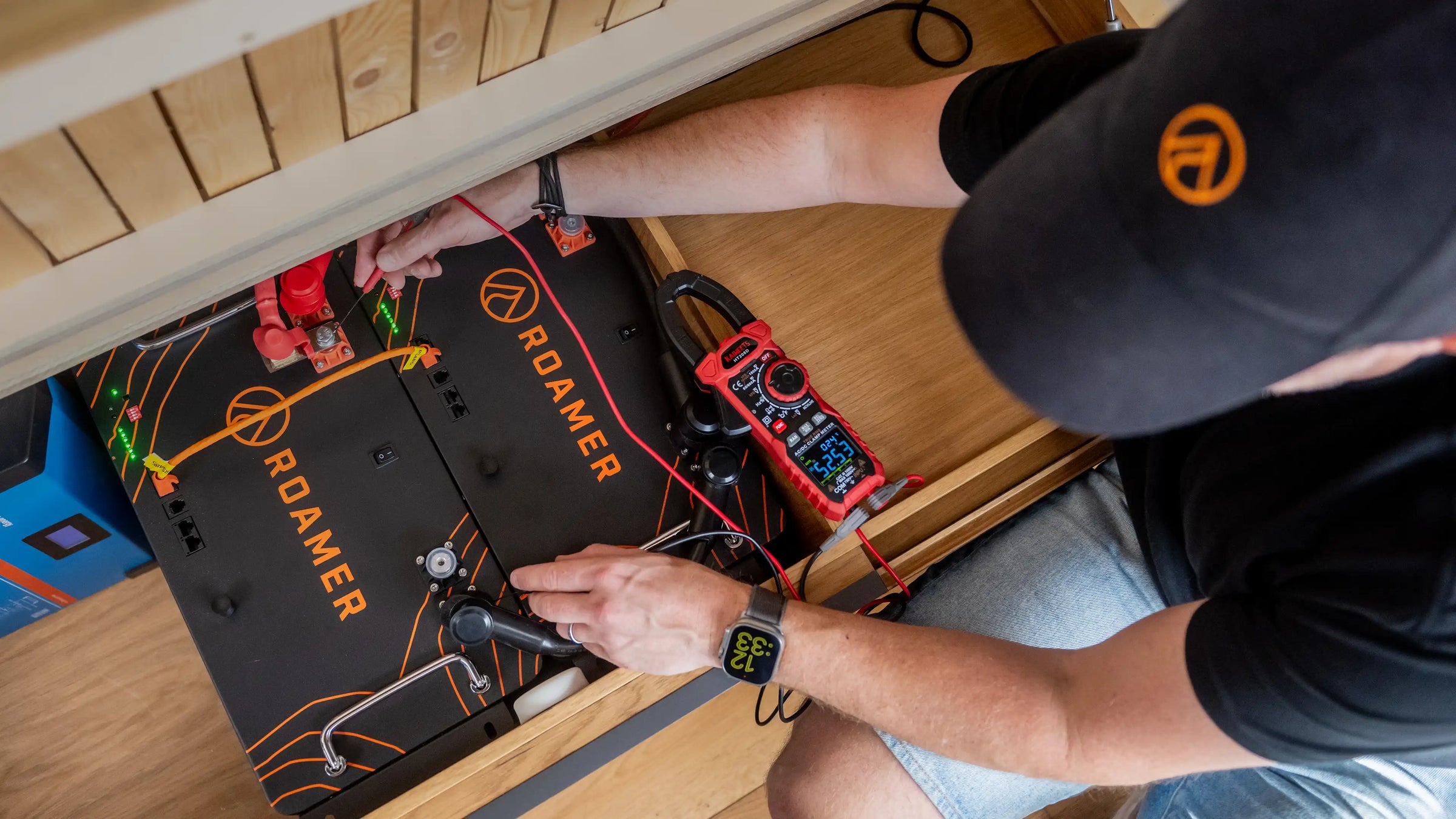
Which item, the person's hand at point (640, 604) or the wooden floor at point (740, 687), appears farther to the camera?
the wooden floor at point (740, 687)

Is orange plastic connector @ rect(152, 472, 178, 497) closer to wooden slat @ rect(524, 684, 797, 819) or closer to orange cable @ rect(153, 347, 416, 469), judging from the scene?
orange cable @ rect(153, 347, 416, 469)

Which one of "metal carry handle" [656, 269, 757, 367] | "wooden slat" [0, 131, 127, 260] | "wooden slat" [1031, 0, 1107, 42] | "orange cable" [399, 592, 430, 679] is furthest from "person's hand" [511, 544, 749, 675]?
"wooden slat" [1031, 0, 1107, 42]

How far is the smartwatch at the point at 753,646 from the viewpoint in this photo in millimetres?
823

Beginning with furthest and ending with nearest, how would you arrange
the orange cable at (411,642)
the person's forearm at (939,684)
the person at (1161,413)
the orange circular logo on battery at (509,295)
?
the orange circular logo on battery at (509,295), the orange cable at (411,642), the person's forearm at (939,684), the person at (1161,413)

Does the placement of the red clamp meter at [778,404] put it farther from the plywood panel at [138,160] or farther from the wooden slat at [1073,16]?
the wooden slat at [1073,16]

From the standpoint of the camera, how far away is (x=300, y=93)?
57 centimetres

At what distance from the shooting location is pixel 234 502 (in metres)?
0.89

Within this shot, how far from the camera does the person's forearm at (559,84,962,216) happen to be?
94cm

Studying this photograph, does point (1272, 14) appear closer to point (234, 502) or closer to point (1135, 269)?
point (1135, 269)

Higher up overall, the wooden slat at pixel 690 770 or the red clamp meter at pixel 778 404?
the red clamp meter at pixel 778 404

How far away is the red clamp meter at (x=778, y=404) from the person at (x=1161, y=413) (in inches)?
4.9

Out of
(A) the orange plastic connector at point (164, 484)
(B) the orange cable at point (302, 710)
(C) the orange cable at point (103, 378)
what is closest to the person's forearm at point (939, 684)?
(B) the orange cable at point (302, 710)

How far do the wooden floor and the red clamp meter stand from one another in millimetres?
99

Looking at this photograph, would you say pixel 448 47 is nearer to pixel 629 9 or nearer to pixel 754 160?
pixel 629 9
